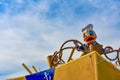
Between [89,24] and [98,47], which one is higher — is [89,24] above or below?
above

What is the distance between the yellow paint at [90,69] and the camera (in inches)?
190

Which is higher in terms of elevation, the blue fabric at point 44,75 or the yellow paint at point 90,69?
the blue fabric at point 44,75

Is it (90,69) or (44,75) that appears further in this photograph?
(44,75)

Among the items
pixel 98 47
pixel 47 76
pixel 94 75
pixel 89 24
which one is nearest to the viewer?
pixel 94 75

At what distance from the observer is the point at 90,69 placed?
486cm

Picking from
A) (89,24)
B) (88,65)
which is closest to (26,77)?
(88,65)

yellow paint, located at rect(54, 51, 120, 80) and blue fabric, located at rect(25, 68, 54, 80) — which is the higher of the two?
blue fabric, located at rect(25, 68, 54, 80)

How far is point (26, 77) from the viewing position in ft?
19.5

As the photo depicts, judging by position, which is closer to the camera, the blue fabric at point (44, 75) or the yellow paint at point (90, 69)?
the yellow paint at point (90, 69)

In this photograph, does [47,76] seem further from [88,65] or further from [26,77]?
[88,65]

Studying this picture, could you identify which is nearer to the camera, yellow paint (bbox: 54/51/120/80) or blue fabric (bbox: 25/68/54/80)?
yellow paint (bbox: 54/51/120/80)

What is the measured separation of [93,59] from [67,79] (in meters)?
0.67

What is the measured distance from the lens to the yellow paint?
4816mm

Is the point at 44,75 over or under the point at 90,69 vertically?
over
